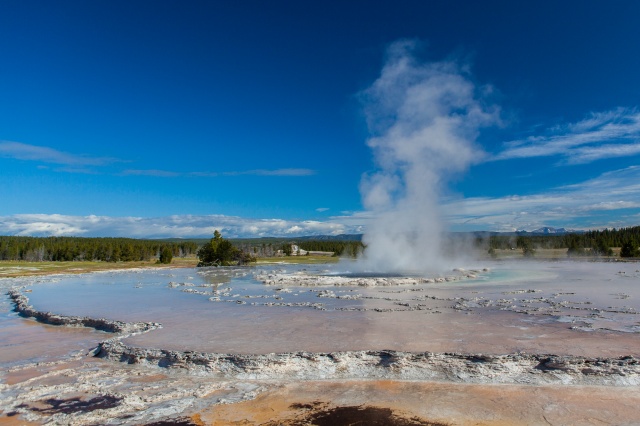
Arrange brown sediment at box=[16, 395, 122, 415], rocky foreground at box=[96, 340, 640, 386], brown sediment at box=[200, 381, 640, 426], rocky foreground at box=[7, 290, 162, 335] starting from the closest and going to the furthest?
brown sediment at box=[200, 381, 640, 426] → brown sediment at box=[16, 395, 122, 415] → rocky foreground at box=[96, 340, 640, 386] → rocky foreground at box=[7, 290, 162, 335]

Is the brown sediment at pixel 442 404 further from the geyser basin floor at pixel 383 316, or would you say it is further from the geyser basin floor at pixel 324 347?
the geyser basin floor at pixel 383 316

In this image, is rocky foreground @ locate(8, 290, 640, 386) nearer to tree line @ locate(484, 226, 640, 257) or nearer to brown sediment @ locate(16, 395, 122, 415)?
brown sediment @ locate(16, 395, 122, 415)

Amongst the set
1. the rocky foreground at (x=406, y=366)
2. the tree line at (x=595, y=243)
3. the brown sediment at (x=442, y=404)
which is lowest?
the brown sediment at (x=442, y=404)

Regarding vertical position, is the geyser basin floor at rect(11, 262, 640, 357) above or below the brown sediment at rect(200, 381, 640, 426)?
above

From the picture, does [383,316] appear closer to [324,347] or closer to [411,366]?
[324,347]

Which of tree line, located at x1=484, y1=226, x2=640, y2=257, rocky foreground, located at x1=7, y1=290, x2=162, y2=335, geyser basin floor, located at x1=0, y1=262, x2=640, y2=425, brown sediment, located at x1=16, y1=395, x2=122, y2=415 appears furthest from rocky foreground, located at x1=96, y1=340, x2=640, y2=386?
tree line, located at x1=484, y1=226, x2=640, y2=257

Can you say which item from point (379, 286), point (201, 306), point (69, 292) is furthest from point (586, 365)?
point (69, 292)

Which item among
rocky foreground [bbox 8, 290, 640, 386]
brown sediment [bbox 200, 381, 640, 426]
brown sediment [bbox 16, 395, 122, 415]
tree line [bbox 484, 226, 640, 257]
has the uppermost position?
tree line [bbox 484, 226, 640, 257]

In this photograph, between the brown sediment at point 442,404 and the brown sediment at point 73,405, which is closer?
the brown sediment at point 442,404

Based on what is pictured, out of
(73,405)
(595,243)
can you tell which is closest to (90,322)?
(73,405)

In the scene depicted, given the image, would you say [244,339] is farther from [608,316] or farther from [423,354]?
[608,316]

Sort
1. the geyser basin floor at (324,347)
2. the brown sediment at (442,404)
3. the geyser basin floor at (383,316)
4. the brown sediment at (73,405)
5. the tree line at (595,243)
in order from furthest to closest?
the tree line at (595,243), the geyser basin floor at (383,316), the brown sediment at (73,405), the geyser basin floor at (324,347), the brown sediment at (442,404)

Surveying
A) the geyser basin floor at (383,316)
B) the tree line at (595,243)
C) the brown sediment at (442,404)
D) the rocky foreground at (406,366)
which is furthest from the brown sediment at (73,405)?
the tree line at (595,243)

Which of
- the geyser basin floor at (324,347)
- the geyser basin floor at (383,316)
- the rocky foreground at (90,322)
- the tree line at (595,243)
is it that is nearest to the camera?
the geyser basin floor at (324,347)
